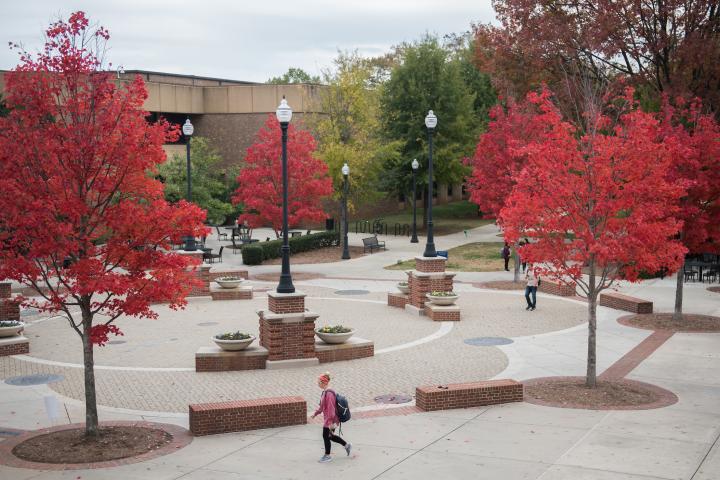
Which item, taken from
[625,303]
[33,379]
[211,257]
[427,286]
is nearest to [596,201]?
[427,286]

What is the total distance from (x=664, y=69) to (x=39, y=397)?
24659mm

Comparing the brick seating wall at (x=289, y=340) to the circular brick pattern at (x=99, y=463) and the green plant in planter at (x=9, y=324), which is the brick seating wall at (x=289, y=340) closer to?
the circular brick pattern at (x=99, y=463)

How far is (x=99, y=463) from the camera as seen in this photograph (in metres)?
12.1

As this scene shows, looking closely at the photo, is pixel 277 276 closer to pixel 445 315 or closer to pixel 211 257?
pixel 211 257

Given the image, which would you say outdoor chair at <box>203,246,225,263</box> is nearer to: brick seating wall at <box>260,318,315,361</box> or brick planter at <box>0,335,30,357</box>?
brick planter at <box>0,335,30,357</box>

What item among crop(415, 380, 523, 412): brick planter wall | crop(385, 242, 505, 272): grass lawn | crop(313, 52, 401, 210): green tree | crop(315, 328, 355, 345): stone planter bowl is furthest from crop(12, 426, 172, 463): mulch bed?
crop(313, 52, 401, 210): green tree

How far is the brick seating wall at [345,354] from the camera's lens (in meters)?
19.3

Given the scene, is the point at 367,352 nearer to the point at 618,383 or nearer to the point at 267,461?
the point at 618,383

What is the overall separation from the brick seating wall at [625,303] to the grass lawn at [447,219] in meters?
27.3

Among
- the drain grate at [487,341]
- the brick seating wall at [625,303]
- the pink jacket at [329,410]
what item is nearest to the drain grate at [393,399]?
the pink jacket at [329,410]

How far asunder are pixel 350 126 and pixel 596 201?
30.4 m

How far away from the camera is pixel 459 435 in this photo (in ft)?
43.5

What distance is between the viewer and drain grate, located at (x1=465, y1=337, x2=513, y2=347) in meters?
21.3

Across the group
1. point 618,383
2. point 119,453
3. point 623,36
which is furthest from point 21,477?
point 623,36
